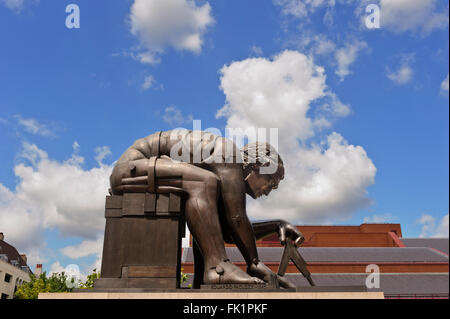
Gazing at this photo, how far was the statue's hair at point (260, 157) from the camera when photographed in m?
5.50

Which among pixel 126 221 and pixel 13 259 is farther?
pixel 13 259

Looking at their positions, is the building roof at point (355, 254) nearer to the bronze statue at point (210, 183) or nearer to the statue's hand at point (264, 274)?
the statue's hand at point (264, 274)

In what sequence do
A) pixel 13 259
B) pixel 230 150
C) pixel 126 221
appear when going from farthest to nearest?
pixel 13 259, pixel 230 150, pixel 126 221

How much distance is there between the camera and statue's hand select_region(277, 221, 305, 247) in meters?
5.50

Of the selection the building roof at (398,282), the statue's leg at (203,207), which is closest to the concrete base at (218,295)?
the statue's leg at (203,207)

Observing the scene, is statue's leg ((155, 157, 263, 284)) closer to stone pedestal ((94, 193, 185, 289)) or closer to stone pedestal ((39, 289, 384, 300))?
stone pedestal ((94, 193, 185, 289))

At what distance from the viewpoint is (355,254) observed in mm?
28938

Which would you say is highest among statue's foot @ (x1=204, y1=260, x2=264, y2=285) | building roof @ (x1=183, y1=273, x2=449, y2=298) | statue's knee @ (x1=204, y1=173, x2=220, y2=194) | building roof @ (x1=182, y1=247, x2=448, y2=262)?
building roof @ (x1=182, y1=247, x2=448, y2=262)

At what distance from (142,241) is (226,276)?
111 centimetres

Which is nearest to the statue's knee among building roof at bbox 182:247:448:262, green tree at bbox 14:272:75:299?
building roof at bbox 182:247:448:262
